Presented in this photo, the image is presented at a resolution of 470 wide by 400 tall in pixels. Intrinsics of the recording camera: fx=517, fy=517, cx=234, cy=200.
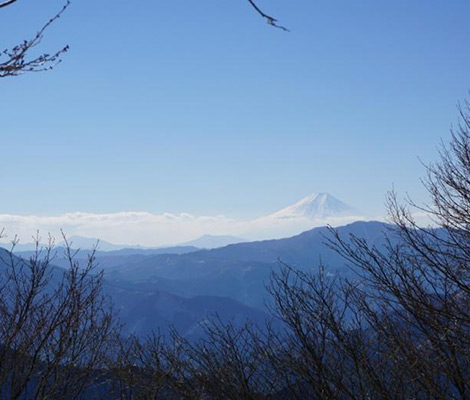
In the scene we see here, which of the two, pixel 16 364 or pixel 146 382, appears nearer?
pixel 16 364

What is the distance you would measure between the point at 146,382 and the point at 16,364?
6293 mm

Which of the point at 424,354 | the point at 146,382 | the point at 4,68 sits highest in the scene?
the point at 4,68

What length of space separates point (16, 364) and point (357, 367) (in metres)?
5.92

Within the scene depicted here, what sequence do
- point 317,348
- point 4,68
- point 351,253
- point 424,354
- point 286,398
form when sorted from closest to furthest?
point 4,68 < point 424,354 < point 351,253 < point 317,348 < point 286,398

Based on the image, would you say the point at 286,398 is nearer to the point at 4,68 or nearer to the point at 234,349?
the point at 234,349

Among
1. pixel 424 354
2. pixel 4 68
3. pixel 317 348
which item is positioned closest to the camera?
pixel 4 68

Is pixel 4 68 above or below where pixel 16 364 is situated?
above

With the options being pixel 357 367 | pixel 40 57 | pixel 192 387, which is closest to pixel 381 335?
pixel 357 367

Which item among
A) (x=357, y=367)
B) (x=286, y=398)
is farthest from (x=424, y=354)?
(x=286, y=398)

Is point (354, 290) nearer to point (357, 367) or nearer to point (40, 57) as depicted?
point (357, 367)

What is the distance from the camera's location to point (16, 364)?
8.87m

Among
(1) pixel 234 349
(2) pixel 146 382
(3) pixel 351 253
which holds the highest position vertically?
(3) pixel 351 253

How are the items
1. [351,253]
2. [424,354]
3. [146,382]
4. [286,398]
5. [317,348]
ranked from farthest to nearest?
1. [146,382]
2. [286,398]
3. [317,348]
4. [351,253]
5. [424,354]

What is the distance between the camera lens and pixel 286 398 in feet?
37.0
